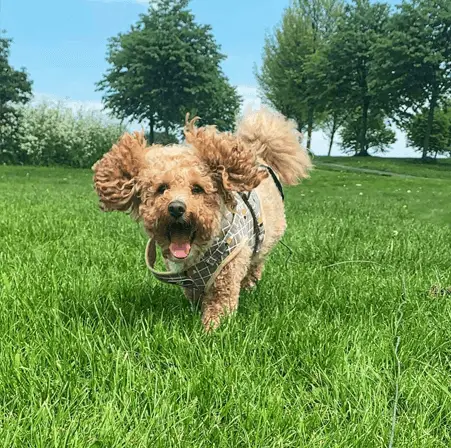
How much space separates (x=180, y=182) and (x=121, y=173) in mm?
425

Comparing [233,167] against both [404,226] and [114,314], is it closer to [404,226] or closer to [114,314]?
[114,314]

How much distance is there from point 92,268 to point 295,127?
2007 mm

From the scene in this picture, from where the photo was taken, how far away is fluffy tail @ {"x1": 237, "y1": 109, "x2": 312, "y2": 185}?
4234 millimetres

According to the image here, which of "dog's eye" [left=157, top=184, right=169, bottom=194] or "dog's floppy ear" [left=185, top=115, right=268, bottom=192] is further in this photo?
"dog's floppy ear" [left=185, top=115, right=268, bottom=192]

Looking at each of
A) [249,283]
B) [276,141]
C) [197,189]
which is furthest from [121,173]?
[276,141]

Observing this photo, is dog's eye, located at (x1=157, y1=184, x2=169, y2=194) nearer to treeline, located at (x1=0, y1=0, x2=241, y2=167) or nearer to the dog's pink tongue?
the dog's pink tongue

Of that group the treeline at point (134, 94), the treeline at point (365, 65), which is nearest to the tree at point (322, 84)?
the treeline at point (365, 65)

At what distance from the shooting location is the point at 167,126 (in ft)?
110

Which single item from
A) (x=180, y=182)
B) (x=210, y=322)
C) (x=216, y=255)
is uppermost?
(x=180, y=182)

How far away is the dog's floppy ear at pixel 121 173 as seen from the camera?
2871mm

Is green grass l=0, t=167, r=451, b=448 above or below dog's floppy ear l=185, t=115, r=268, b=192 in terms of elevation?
below

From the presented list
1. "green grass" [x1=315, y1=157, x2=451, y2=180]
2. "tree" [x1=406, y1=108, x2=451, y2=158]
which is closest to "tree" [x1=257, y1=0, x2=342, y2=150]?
"green grass" [x1=315, y1=157, x2=451, y2=180]

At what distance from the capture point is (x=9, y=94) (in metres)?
32.1

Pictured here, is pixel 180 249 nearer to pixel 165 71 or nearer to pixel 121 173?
pixel 121 173
